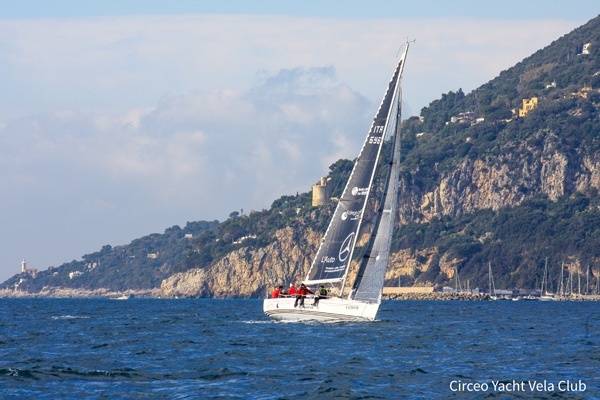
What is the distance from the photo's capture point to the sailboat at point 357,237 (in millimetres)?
43312

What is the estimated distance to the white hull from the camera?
42.8m

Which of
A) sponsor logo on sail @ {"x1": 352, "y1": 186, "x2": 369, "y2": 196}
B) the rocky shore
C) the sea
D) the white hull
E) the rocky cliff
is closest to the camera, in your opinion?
the sea

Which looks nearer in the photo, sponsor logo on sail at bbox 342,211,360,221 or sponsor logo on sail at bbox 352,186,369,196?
sponsor logo on sail at bbox 352,186,369,196

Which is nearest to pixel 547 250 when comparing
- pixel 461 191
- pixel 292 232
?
pixel 461 191

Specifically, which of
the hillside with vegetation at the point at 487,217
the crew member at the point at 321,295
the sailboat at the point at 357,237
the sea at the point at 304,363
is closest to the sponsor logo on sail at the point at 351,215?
the sailboat at the point at 357,237

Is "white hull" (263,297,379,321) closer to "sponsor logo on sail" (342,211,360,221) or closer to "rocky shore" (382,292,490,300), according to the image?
"sponsor logo on sail" (342,211,360,221)

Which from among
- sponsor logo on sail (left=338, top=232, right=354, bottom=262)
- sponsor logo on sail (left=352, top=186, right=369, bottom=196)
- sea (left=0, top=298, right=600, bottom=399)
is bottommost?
sea (left=0, top=298, right=600, bottom=399)

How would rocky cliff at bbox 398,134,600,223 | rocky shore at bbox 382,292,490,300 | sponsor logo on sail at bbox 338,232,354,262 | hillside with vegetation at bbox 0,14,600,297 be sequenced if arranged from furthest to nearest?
rocky cliff at bbox 398,134,600,223
hillside with vegetation at bbox 0,14,600,297
rocky shore at bbox 382,292,490,300
sponsor logo on sail at bbox 338,232,354,262

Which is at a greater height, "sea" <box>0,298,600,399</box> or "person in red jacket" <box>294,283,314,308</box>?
"person in red jacket" <box>294,283,314,308</box>

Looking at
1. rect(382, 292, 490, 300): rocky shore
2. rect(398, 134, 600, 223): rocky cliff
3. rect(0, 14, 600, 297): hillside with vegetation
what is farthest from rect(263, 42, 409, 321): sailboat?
rect(398, 134, 600, 223): rocky cliff

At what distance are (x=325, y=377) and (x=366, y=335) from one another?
1231 cm

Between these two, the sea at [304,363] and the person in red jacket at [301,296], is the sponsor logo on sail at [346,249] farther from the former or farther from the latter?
the sea at [304,363]

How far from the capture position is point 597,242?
155 meters

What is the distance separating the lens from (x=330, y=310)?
42938 millimetres
